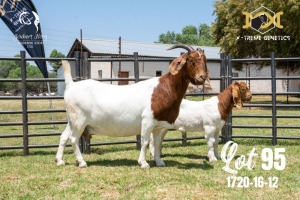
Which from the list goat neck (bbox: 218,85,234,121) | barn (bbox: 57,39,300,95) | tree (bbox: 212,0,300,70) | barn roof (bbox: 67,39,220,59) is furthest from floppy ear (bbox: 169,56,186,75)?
barn roof (bbox: 67,39,220,59)

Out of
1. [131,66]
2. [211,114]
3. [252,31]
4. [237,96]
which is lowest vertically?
[211,114]

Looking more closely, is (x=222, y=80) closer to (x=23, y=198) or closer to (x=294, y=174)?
(x=294, y=174)

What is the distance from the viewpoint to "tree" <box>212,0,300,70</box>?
23.8 metres

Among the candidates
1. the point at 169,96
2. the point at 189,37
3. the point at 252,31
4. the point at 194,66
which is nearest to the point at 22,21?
the point at 169,96

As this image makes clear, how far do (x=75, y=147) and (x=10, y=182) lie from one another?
4.24 feet

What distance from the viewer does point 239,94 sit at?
774cm

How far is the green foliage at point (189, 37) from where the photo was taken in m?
104

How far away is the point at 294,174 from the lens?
20.8ft

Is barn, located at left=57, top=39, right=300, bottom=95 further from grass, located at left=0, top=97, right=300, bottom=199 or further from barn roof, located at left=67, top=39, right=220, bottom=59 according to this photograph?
grass, located at left=0, top=97, right=300, bottom=199

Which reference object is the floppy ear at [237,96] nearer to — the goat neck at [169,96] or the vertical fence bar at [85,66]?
the goat neck at [169,96]

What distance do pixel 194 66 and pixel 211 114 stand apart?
57.2 inches

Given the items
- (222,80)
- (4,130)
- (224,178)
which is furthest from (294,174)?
(4,130)

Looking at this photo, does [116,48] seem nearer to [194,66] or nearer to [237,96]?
A: [237,96]

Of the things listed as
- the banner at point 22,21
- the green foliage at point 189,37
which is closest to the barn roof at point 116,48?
the banner at point 22,21
